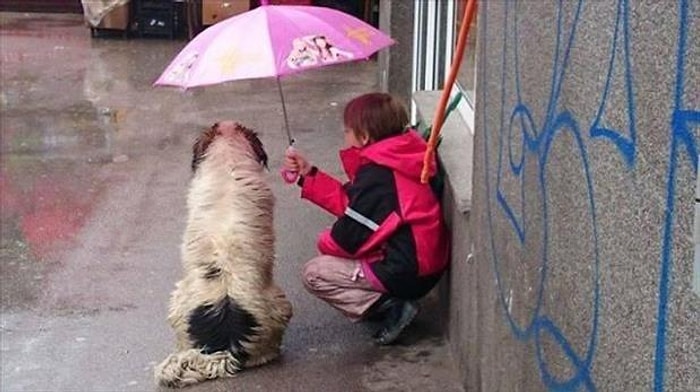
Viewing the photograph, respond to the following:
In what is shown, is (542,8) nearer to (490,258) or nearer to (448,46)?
(490,258)

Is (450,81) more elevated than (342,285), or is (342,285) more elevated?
(450,81)

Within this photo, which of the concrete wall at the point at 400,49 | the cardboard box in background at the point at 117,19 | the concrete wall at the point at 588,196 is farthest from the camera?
the cardboard box in background at the point at 117,19

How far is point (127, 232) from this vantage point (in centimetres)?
650

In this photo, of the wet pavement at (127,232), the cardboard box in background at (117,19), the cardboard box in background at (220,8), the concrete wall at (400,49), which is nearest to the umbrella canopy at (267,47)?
the wet pavement at (127,232)

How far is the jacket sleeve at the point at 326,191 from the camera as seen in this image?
15.5 ft

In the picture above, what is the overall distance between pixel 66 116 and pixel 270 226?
600 cm

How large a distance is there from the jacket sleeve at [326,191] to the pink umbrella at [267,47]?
23.1 inches

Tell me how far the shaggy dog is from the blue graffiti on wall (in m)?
1.03

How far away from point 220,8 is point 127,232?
340 inches

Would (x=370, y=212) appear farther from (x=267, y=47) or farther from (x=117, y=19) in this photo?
(x=117, y=19)

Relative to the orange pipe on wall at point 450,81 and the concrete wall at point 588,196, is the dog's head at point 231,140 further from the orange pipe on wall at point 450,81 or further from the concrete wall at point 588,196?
the concrete wall at point 588,196

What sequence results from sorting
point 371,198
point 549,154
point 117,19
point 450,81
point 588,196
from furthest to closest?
point 117,19 → point 371,198 → point 450,81 → point 549,154 → point 588,196

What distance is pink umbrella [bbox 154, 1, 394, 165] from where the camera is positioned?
4203 mm

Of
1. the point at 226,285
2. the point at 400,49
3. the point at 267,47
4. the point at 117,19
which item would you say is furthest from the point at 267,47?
the point at 117,19
